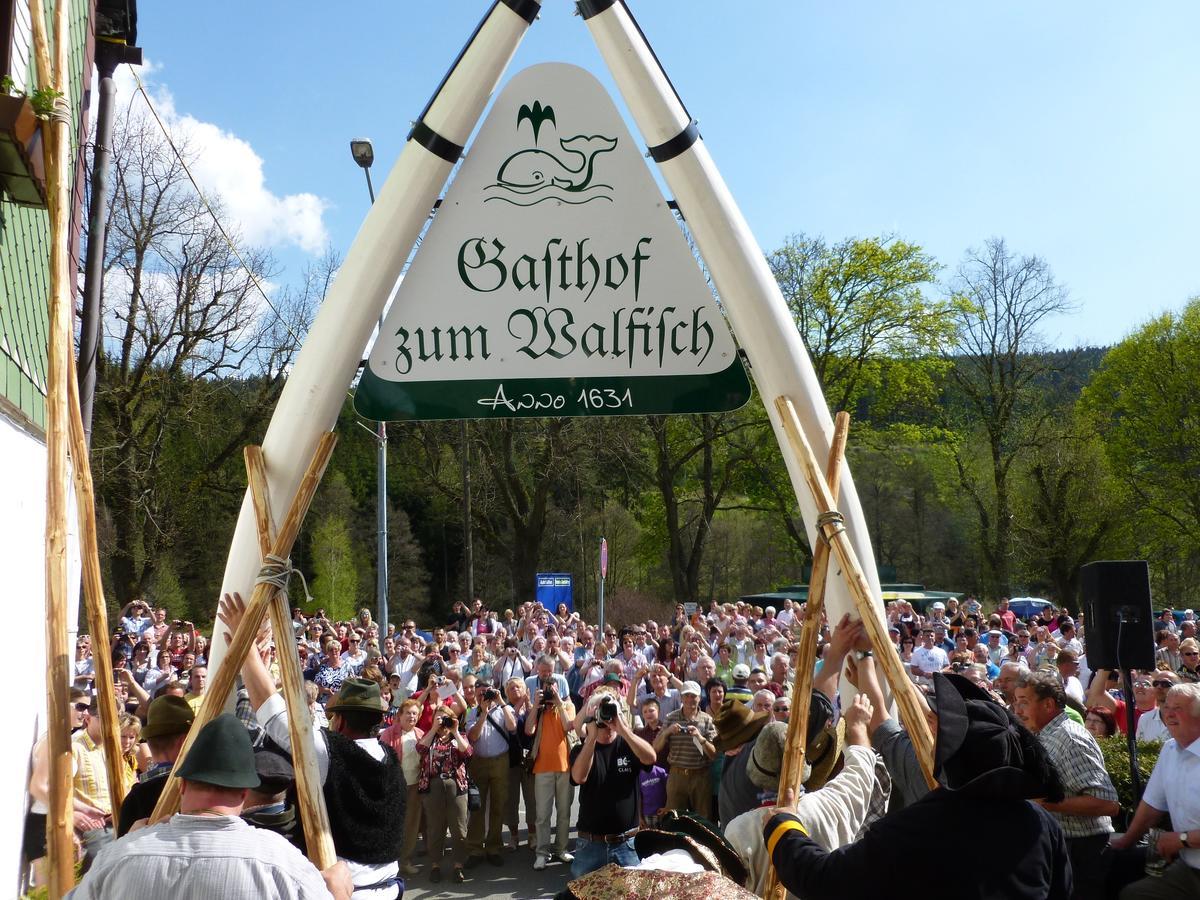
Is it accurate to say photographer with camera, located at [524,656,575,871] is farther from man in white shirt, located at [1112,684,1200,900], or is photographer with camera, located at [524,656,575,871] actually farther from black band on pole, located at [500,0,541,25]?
black band on pole, located at [500,0,541,25]

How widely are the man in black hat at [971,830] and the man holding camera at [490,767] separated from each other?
687cm

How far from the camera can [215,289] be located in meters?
23.0

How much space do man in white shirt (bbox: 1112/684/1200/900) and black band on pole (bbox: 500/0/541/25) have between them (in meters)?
4.23

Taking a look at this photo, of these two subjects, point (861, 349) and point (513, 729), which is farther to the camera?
point (861, 349)

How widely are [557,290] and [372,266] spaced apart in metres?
0.72

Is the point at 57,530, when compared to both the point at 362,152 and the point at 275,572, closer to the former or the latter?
the point at 275,572

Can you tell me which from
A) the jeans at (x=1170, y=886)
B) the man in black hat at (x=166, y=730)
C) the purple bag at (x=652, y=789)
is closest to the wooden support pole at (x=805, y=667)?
the man in black hat at (x=166, y=730)

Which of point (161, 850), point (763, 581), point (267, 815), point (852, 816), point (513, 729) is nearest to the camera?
point (161, 850)

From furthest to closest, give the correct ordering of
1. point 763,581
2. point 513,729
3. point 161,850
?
point 763,581 < point 513,729 < point 161,850

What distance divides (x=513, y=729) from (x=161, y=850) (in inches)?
277

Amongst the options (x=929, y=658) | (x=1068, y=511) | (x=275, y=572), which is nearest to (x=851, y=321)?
(x=1068, y=511)

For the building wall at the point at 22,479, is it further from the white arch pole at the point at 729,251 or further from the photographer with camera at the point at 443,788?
the photographer with camera at the point at 443,788

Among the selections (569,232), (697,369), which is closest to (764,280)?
(697,369)

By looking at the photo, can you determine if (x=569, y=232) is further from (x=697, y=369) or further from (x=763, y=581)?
A: (x=763, y=581)
